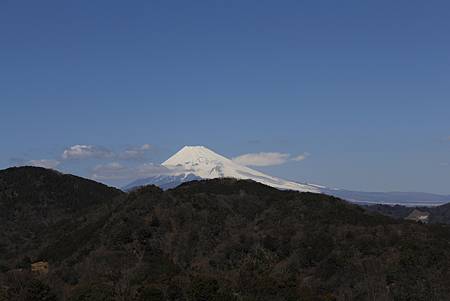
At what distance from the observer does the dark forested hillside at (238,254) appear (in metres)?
37.9

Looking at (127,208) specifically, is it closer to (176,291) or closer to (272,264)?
(272,264)

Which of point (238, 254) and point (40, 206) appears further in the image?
point (40, 206)

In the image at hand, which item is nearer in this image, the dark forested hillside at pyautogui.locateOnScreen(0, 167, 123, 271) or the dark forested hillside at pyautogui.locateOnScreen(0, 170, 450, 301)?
the dark forested hillside at pyautogui.locateOnScreen(0, 170, 450, 301)

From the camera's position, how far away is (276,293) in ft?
118

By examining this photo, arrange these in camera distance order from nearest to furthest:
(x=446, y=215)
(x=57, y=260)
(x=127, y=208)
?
(x=57, y=260)
(x=127, y=208)
(x=446, y=215)

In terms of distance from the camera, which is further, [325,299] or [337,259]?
[337,259]

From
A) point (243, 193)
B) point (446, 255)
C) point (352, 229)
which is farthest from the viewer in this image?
point (243, 193)

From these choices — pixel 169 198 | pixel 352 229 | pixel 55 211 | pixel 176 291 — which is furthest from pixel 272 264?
pixel 55 211

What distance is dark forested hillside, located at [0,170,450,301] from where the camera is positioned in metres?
37.9

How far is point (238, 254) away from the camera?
2383 inches

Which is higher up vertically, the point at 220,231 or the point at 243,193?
the point at 243,193

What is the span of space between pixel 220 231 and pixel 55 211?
254 feet

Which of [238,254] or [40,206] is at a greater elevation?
[40,206]

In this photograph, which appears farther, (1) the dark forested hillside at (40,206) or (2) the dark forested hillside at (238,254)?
(1) the dark forested hillside at (40,206)
